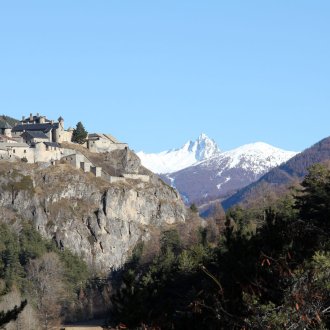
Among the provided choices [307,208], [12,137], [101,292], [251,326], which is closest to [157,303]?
[307,208]

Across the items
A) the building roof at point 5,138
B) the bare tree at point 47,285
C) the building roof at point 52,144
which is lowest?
the bare tree at point 47,285

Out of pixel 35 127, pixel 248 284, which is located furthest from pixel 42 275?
pixel 248 284

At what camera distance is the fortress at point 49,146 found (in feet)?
487

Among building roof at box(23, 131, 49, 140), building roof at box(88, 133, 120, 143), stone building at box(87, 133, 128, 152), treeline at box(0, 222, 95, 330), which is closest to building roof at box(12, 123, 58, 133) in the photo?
building roof at box(23, 131, 49, 140)

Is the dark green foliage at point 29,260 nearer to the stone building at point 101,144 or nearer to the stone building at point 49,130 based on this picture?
the stone building at point 49,130

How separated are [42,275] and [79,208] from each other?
2839 centimetres

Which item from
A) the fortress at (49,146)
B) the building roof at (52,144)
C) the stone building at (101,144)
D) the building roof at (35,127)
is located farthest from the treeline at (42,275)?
the stone building at (101,144)

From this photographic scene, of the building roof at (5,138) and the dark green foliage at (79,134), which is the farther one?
the dark green foliage at (79,134)

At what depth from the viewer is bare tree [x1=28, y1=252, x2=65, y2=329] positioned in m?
114

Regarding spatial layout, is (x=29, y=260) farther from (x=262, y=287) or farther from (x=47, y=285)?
(x=262, y=287)

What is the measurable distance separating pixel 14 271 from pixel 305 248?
105 m

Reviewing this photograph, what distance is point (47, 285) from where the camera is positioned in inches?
4904

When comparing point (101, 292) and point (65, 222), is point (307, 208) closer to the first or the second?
point (101, 292)

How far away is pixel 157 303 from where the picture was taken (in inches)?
1628
